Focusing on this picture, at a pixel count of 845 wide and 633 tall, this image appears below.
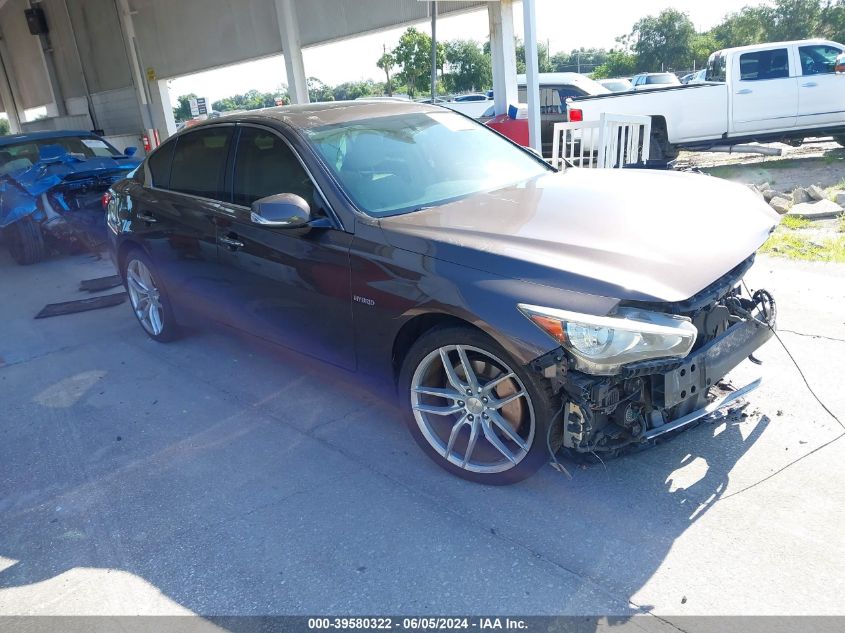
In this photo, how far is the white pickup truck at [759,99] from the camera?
1128cm

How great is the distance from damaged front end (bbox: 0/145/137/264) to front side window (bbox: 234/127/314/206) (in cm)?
566

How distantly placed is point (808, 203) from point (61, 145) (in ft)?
34.6

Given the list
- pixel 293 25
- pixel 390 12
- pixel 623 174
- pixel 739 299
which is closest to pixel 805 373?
pixel 739 299

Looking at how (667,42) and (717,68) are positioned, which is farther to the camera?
(667,42)

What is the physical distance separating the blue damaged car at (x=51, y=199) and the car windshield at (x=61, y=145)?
0.01 meters

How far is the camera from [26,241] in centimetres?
878

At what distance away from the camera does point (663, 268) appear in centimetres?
266

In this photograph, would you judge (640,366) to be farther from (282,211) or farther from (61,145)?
(61,145)

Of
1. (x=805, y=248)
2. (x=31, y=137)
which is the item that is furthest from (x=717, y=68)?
(x=31, y=137)

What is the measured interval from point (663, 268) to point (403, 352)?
4.34ft

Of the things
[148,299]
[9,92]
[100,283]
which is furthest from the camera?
[9,92]

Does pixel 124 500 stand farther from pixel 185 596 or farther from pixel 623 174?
pixel 623 174

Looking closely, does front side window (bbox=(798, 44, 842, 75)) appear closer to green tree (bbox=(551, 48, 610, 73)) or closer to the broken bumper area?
the broken bumper area

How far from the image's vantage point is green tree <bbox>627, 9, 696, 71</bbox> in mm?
53375
